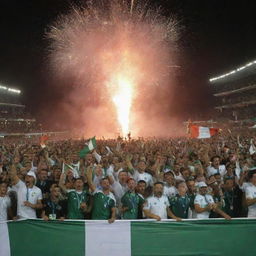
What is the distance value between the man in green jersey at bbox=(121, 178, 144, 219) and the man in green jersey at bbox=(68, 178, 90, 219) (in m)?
0.61

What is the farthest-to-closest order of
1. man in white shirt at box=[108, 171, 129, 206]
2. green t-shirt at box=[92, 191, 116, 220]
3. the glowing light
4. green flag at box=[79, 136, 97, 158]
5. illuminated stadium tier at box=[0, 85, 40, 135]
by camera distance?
illuminated stadium tier at box=[0, 85, 40, 135] < the glowing light < green flag at box=[79, 136, 97, 158] < man in white shirt at box=[108, 171, 129, 206] < green t-shirt at box=[92, 191, 116, 220]

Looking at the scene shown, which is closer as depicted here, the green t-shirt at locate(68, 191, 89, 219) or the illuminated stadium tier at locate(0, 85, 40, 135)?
the green t-shirt at locate(68, 191, 89, 219)

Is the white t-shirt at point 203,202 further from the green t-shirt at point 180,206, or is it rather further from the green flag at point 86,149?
the green flag at point 86,149

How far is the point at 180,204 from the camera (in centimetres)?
618

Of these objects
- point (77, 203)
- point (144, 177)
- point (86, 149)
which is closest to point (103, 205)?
point (77, 203)

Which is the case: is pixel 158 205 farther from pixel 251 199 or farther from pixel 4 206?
pixel 4 206

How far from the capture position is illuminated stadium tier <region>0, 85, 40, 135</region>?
6644 cm

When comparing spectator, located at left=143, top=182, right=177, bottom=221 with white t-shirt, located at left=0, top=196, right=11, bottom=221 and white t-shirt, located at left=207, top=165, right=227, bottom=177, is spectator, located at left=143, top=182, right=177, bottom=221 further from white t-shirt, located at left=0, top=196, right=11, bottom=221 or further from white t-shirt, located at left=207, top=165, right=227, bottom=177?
white t-shirt, located at left=207, top=165, right=227, bottom=177

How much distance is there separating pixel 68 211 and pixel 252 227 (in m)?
2.85

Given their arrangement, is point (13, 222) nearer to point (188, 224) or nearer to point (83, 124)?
point (188, 224)

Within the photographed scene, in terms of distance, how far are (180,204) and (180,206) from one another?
3 cm

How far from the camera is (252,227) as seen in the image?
5512 mm

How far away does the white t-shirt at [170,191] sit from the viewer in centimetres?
682

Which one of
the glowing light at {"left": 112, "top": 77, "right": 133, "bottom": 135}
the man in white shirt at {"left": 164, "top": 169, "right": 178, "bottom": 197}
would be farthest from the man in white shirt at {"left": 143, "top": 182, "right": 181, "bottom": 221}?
the glowing light at {"left": 112, "top": 77, "right": 133, "bottom": 135}
